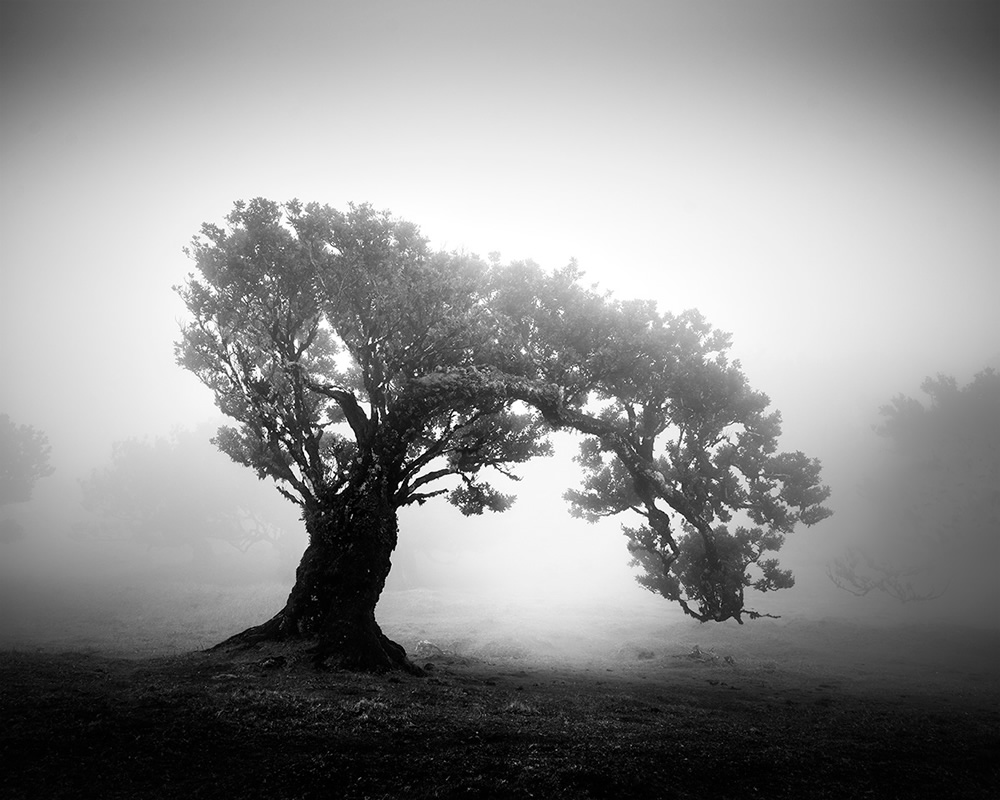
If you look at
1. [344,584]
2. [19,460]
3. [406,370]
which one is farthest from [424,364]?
[19,460]

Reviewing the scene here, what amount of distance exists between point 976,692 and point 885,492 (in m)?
58.4

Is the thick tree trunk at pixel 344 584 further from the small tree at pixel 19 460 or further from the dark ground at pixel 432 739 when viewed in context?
the small tree at pixel 19 460

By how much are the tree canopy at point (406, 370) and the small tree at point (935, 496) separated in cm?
5195

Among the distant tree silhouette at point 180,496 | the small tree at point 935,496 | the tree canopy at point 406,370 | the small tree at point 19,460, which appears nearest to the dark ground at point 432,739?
Result: the tree canopy at point 406,370

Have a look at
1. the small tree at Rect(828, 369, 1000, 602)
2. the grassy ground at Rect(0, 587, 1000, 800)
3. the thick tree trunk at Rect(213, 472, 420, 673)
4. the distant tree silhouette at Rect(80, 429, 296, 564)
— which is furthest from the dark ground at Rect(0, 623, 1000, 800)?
the distant tree silhouette at Rect(80, 429, 296, 564)

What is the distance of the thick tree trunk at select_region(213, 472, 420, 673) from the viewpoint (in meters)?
13.4

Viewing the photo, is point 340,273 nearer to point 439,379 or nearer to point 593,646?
point 439,379

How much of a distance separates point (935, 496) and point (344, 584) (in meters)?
75.4

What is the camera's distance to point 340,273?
55.2ft

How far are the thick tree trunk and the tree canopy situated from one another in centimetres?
8

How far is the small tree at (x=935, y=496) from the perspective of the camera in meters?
51.0

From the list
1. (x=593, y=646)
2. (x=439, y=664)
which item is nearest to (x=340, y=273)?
(x=439, y=664)

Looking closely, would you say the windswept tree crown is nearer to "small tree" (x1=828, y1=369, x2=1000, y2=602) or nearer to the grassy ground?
the grassy ground

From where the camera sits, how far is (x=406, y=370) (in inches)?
683
